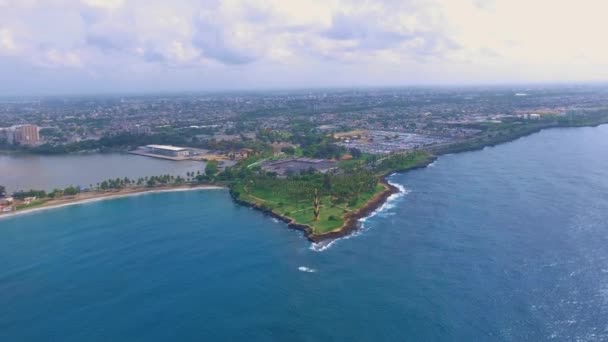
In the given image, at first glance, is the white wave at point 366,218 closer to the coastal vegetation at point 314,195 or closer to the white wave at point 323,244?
the white wave at point 323,244

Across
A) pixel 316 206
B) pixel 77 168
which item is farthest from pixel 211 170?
pixel 77 168

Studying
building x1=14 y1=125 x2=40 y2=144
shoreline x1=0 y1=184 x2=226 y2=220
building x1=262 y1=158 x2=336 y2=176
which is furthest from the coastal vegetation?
building x1=14 y1=125 x2=40 y2=144

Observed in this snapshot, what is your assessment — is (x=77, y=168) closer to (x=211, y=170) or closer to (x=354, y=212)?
(x=211, y=170)

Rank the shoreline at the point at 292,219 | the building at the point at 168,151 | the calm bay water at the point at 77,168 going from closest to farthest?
the shoreline at the point at 292,219, the calm bay water at the point at 77,168, the building at the point at 168,151

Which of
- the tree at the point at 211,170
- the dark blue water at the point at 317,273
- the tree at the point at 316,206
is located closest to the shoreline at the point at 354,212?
the dark blue water at the point at 317,273

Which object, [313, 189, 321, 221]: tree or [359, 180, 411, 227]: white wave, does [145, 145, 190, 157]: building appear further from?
[313, 189, 321, 221]: tree

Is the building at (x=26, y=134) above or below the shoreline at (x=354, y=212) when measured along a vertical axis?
above
